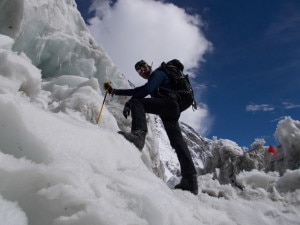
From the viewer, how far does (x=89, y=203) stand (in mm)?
2307

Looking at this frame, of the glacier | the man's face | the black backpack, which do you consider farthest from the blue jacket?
the glacier

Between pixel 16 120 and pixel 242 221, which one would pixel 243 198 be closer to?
pixel 242 221

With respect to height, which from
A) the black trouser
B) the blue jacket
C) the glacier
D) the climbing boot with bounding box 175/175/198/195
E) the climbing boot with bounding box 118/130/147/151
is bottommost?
the glacier

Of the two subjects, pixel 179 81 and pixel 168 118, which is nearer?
pixel 179 81

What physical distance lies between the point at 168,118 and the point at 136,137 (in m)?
0.87

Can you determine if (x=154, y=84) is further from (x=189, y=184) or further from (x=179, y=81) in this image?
(x=189, y=184)

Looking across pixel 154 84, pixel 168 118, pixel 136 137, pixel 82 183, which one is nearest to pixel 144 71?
pixel 154 84

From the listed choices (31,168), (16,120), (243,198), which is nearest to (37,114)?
(16,120)

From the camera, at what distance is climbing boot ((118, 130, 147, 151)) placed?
479 cm

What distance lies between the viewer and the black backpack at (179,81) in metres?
5.52

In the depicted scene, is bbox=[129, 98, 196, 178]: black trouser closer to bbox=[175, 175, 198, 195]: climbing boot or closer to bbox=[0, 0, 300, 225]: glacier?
bbox=[175, 175, 198, 195]: climbing boot

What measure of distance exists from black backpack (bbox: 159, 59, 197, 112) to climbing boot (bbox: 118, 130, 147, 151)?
88 cm

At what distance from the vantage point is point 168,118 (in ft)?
18.6

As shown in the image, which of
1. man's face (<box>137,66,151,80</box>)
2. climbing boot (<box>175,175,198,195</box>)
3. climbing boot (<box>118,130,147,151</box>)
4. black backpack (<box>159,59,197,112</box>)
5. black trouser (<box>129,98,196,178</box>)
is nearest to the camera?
climbing boot (<box>118,130,147,151</box>)
